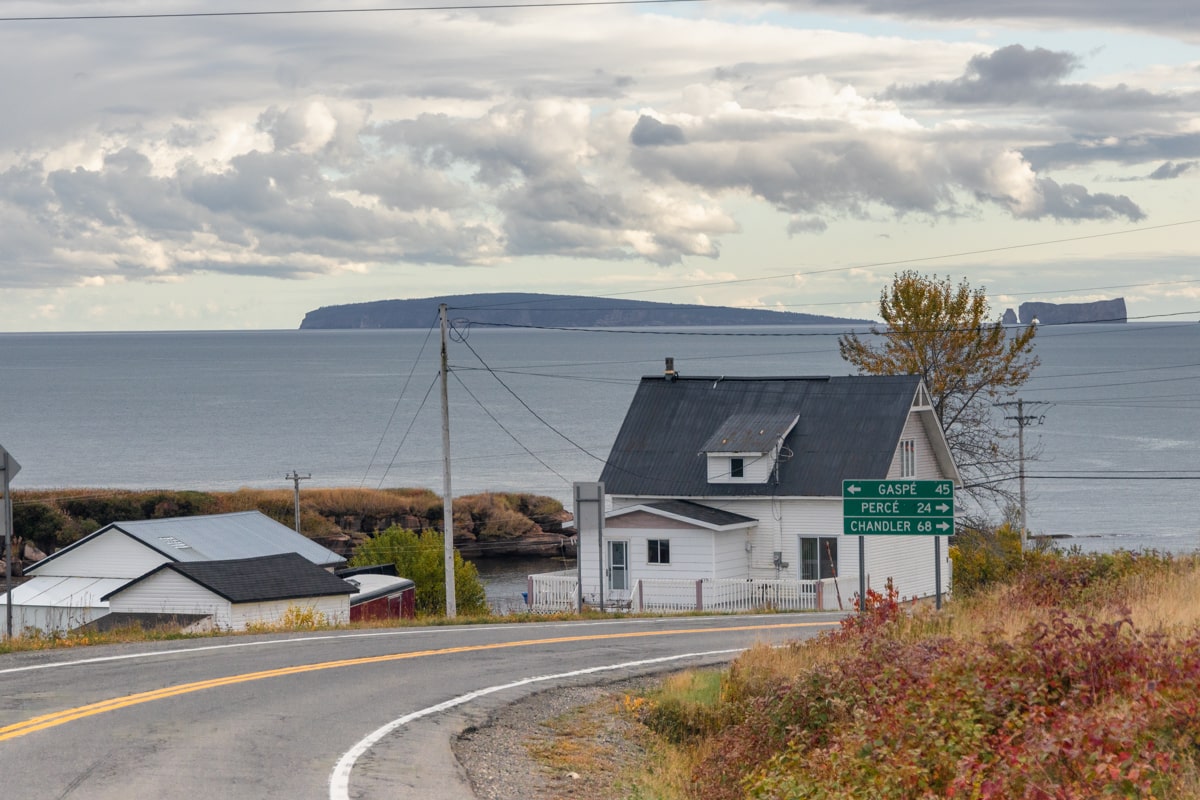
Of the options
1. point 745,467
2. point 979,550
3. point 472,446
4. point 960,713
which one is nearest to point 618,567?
point 745,467

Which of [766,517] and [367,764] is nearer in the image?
[367,764]

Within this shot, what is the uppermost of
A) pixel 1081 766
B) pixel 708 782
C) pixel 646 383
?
pixel 646 383

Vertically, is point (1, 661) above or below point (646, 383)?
below

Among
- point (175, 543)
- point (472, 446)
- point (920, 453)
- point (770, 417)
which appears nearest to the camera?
point (175, 543)

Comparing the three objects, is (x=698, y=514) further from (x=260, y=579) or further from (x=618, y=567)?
(x=260, y=579)

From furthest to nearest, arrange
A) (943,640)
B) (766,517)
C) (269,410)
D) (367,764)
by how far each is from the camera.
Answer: (269,410), (766,517), (943,640), (367,764)

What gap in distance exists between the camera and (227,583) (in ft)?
105

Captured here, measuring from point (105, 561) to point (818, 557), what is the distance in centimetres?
2045

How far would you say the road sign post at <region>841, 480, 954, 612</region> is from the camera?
1853cm

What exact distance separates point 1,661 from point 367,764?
26.8 ft

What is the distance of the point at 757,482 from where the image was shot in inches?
1569

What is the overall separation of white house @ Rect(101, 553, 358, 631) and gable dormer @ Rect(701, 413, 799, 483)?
12.1 m

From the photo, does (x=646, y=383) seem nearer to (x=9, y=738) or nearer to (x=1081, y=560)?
(x=1081, y=560)

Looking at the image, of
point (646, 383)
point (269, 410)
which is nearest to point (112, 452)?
point (269, 410)
